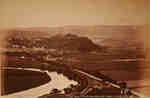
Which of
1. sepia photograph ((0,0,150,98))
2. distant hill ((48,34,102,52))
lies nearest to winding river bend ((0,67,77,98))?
sepia photograph ((0,0,150,98))

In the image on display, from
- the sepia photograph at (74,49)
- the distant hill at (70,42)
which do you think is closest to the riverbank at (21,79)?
the sepia photograph at (74,49)

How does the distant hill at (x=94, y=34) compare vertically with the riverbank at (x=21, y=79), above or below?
above

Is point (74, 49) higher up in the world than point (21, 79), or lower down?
higher up

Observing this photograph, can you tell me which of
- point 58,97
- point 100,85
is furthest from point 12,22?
point 100,85

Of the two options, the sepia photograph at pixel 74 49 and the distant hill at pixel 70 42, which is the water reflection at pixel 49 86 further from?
the distant hill at pixel 70 42

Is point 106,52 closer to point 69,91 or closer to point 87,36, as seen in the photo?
point 87,36

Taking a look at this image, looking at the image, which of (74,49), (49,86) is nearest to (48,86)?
(49,86)

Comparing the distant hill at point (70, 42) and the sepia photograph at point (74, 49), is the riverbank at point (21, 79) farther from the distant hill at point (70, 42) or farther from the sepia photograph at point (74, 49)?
the distant hill at point (70, 42)

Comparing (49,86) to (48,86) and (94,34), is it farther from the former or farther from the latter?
(94,34)

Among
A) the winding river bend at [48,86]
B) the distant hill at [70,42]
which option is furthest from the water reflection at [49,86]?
the distant hill at [70,42]
